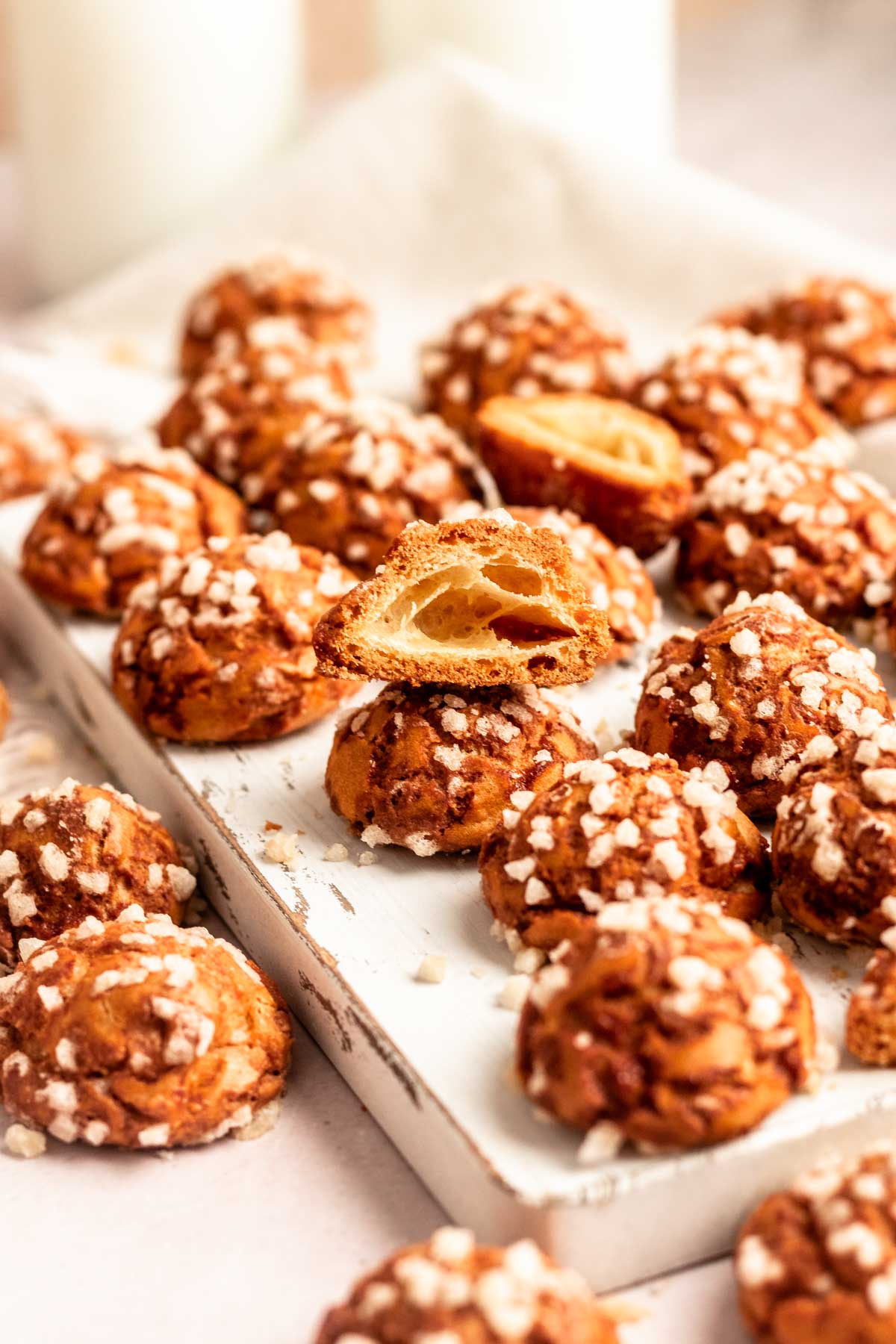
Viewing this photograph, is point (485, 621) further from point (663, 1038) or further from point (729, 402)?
point (729, 402)

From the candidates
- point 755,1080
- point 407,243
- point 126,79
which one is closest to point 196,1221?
point 755,1080

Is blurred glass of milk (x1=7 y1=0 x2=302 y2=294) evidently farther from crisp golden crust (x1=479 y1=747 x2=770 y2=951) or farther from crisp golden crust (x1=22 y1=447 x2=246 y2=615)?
crisp golden crust (x1=479 y1=747 x2=770 y2=951)

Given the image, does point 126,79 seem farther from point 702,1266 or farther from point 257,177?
point 702,1266

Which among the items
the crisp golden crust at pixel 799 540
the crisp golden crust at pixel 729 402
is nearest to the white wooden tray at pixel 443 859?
the crisp golden crust at pixel 799 540

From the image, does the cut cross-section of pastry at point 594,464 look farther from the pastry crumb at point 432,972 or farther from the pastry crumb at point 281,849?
the pastry crumb at point 432,972

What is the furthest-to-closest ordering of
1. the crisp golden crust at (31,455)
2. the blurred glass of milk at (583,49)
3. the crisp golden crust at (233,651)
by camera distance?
the blurred glass of milk at (583,49) → the crisp golden crust at (31,455) → the crisp golden crust at (233,651)

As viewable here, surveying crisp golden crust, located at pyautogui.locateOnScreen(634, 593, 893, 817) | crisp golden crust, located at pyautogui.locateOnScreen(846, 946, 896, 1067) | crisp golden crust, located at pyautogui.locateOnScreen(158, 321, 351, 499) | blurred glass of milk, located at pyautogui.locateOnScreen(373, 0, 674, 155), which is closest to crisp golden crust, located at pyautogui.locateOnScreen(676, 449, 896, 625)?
crisp golden crust, located at pyautogui.locateOnScreen(634, 593, 893, 817)

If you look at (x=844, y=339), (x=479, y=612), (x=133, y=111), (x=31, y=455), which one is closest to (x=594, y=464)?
(x=479, y=612)
